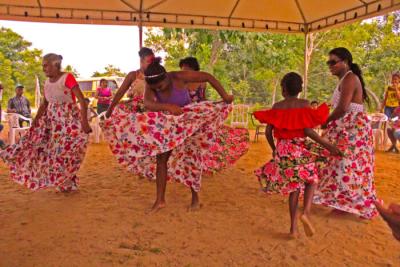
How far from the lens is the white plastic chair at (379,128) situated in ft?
30.4

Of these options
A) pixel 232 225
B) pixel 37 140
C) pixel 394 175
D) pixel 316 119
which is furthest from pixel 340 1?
pixel 37 140

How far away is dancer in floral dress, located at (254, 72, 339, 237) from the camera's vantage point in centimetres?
316

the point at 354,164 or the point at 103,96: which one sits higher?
the point at 103,96

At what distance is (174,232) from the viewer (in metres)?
3.48

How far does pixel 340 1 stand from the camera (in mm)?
6414

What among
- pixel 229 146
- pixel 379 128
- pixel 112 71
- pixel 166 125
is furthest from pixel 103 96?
pixel 112 71

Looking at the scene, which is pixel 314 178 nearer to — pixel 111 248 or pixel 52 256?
pixel 111 248

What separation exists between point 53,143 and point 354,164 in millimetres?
3484

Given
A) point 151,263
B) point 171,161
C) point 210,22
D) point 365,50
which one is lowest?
point 151,263

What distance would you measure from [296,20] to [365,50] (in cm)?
1614

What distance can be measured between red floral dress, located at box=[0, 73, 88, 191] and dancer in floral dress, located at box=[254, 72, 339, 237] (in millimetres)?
2406

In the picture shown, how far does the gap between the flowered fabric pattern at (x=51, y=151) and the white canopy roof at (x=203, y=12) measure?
9.48 feet

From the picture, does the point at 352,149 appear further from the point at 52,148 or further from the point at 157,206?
the point at 52,148

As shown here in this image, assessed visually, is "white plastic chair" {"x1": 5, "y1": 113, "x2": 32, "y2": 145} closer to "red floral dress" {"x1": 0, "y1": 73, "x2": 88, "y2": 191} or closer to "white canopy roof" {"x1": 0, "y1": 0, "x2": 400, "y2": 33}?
"white canopy roof" {"x1": 0, "y1": 0, "x2": 400, "y2": 33}
